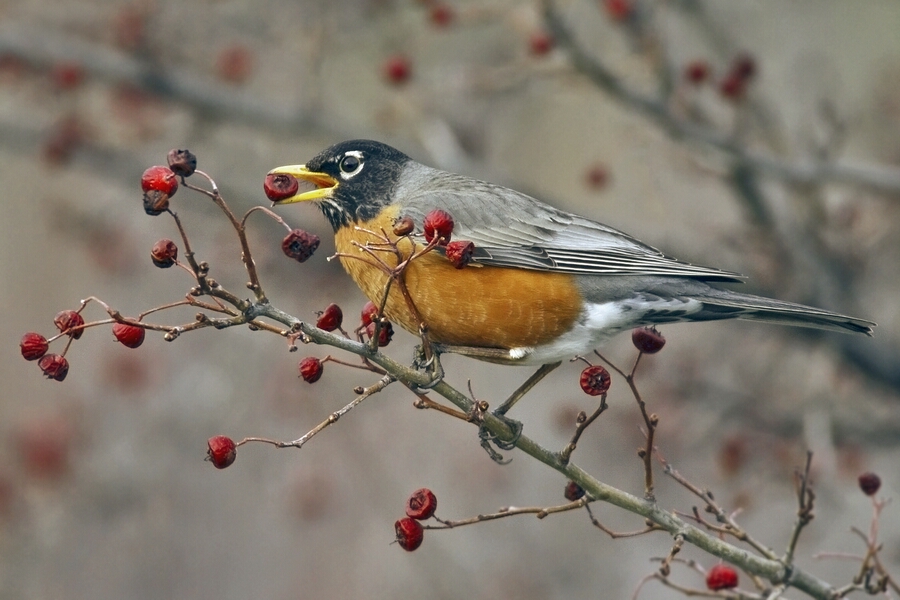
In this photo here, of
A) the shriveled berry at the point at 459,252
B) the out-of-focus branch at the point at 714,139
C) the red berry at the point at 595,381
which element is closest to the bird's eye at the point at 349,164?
the out-of-focus branch at the point at 714,139

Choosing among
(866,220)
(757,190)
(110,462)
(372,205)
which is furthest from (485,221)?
(110,462)

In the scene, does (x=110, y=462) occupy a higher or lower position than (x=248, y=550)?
higher

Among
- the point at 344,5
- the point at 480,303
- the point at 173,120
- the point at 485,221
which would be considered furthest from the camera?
the point at 173,120

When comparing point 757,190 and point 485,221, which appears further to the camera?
point 757,190

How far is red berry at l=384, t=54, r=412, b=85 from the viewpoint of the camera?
221 inches

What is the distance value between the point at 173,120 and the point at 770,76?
172 inches

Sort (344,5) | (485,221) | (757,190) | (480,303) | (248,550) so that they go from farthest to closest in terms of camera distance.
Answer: (248,550)
(344,5)
(757,190)
(485,221)
(480,303)

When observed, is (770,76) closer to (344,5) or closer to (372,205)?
(344,5)

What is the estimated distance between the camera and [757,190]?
5.54 meters

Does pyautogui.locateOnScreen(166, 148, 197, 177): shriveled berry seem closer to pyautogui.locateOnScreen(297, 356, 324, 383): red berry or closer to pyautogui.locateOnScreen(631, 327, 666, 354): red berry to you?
pyautogui.locateOnScreen(297, 356, 324, 383): red berry

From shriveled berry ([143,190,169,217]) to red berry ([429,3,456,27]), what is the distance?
316 centimetres

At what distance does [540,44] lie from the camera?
208 inches

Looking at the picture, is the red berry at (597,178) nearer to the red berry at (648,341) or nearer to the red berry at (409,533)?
the red berry at (648,341)

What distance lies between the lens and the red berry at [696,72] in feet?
16.9
